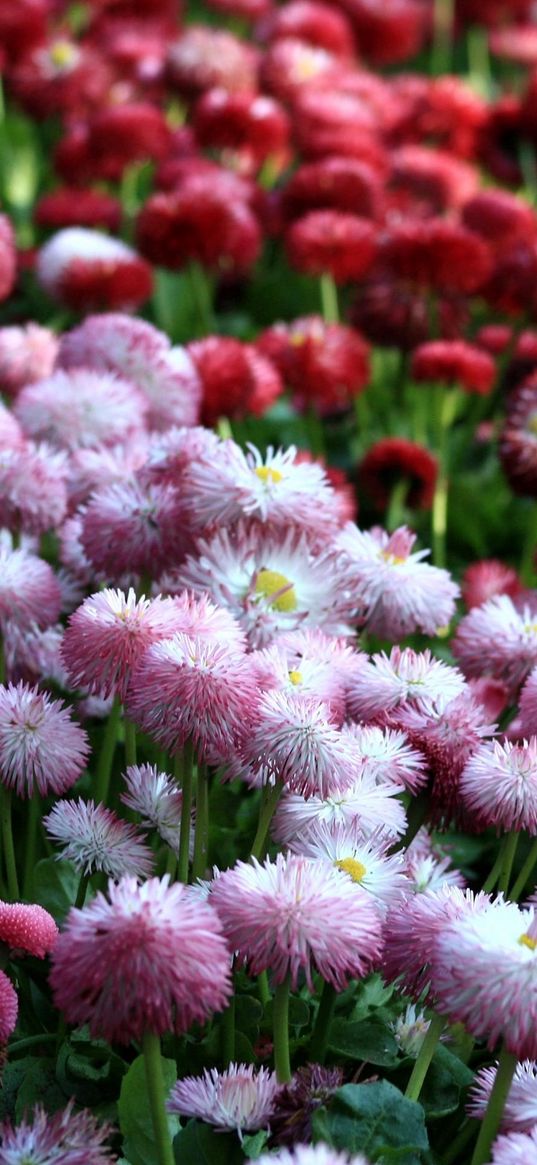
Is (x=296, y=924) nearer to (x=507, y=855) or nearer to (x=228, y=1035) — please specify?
(x=228, y=1035)

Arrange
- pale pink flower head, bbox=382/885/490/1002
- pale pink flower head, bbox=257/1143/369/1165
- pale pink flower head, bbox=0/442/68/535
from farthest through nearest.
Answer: pale pink flower head, bbox=0/442/68/535
pale pink flower head, bbox=382/885/490/1002
pale pink flower head, bbox=257/1143/369/1165

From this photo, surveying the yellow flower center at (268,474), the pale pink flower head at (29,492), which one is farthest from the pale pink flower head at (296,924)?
the pale pink flower head at (29,492)

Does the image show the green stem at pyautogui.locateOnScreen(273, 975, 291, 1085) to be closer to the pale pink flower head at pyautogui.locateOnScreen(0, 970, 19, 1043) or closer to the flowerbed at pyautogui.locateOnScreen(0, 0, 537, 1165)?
the flowerbed at pyautogui.locateOnScreen(0, 0, 537, 1165)

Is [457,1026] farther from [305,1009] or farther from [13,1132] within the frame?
[13,1132]

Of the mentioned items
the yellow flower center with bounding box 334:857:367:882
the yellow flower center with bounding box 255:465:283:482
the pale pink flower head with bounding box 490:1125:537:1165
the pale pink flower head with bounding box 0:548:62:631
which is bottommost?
the pale pink flower head with bounding box 0:548:62:631

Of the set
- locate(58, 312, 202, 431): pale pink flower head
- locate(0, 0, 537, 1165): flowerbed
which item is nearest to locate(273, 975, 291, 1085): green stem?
locate(0, 0, 537, 1165): flowerbed

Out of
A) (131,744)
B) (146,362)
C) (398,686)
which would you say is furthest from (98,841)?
(146,362)
